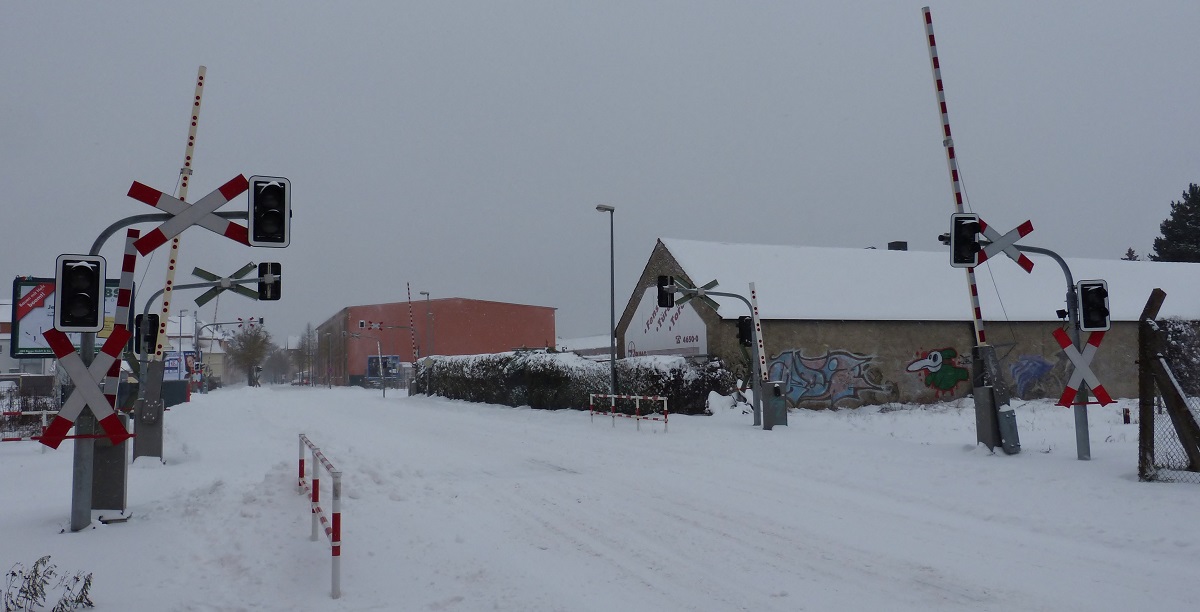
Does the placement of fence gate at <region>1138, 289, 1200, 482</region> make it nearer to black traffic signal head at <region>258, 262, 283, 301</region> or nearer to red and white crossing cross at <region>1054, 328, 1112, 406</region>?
red and white crossing cross at <region>1054, 328, 1112, 406</region>

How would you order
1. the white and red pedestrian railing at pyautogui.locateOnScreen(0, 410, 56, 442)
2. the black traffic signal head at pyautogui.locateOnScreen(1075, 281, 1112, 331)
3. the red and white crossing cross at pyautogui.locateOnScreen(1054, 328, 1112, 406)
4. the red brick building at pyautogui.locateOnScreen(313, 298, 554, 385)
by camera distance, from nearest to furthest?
the red and white crossing cross at pyautogui.locateOnScreen(1054, 328, 1112, 406)
the black traffic signal head at pyautogui.locateOnScreen(1075, 281, 1112, 331)
the white and red pedestrian railing at pyautogui.locateOnScreen(0, 410, 56, 442)
the red brick building at pyautogui.locateOnScreen(313, 298, 554, 385)

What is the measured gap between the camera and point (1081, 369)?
469 inches

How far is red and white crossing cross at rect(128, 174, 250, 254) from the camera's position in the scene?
27.0 feet

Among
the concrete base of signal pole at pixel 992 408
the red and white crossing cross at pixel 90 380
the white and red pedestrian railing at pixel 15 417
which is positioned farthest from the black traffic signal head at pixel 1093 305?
the white and red pedestrian railing at pixel 15 417

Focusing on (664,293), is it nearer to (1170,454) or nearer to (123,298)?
(1170,454)

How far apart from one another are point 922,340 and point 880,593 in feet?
88.2

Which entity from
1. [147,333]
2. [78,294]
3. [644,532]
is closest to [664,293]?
[147,333]

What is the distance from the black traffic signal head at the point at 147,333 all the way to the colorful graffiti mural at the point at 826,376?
796 inches

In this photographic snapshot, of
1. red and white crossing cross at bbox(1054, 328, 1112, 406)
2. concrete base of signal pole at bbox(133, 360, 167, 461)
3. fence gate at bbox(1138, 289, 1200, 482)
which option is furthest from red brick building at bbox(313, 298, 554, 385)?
fence gate at bbox(1138, 289, 1200, 482)

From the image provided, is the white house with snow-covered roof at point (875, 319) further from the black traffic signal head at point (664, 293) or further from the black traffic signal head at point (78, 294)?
the black traffic signal head at point (78, 294)

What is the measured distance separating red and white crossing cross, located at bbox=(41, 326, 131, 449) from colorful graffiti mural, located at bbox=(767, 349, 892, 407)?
77.7 ft

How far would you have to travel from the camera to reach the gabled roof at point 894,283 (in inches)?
1230

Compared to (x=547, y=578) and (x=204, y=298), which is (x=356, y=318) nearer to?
(x=204, y=298)

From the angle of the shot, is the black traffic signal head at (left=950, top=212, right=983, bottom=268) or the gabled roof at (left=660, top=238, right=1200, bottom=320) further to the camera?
the gabled roof at (left=660, top=238, right=1200, bottom=320)
